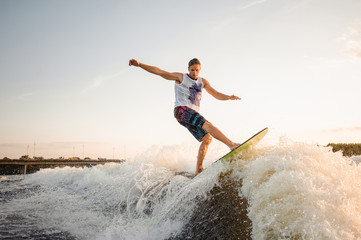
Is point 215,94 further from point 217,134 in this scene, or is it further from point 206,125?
point 217,134

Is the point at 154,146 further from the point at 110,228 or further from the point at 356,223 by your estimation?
the point at 356,223

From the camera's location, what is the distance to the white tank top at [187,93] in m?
4.80

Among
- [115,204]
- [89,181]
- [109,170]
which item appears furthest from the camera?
[109,170]

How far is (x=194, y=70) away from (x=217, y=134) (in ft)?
4.48

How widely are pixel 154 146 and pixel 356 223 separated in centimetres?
547

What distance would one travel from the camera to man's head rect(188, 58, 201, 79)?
4.86 metres

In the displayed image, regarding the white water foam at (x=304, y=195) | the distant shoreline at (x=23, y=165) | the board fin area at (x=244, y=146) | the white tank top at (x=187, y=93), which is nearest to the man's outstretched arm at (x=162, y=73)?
the white tank top at (x=187, y=93)

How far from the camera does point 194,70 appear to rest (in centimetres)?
486

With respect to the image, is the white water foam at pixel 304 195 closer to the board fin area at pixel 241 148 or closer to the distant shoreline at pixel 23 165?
the board fin area at pixel 241 148

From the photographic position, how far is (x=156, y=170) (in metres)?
6.21

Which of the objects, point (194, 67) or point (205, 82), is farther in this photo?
point (205, 82)

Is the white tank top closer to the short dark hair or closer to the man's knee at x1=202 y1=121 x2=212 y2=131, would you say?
the short dark hair

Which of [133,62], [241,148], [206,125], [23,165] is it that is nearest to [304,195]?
[241,148]

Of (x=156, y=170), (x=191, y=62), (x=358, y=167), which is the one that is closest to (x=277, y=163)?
(x=358, y=167)
